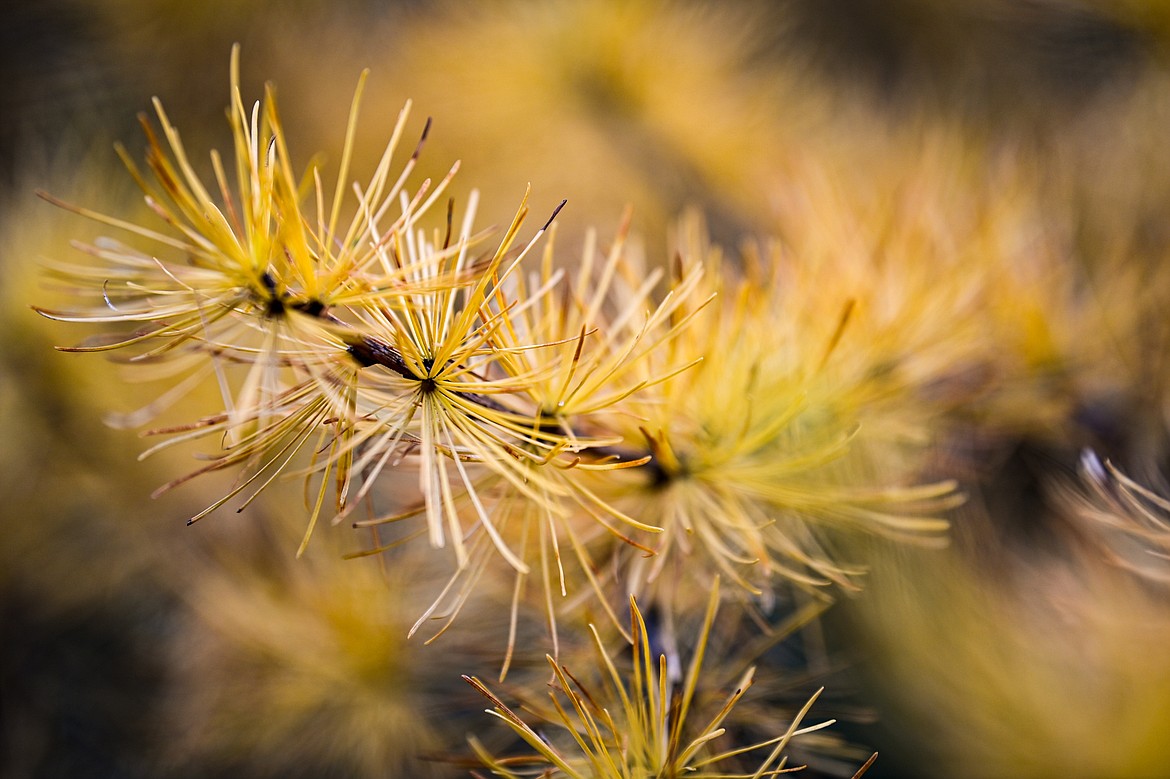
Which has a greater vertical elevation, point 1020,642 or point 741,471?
point 741,471

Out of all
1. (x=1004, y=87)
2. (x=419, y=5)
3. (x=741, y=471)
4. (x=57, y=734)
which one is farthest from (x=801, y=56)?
(x=57, y=734)

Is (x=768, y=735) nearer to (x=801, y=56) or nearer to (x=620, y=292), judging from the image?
(x=620, y=292)

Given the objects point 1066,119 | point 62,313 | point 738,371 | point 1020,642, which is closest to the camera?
point 62,313

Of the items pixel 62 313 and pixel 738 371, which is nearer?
pixel 62 313

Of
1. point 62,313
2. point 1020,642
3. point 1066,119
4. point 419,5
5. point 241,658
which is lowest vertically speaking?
point 1020,642

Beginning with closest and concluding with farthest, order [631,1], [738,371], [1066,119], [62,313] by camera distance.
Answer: [62,313] < [738,371] < [631,1] < [1066,119]

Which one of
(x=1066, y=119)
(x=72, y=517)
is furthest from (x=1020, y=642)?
(x=72, y=517)
